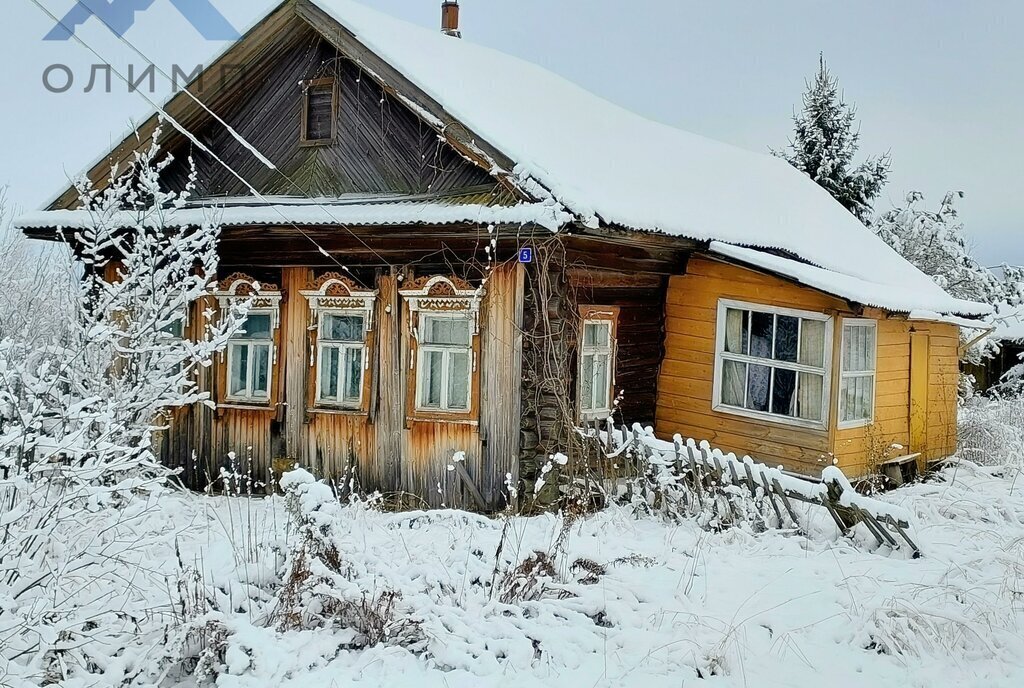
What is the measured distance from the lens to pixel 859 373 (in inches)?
388

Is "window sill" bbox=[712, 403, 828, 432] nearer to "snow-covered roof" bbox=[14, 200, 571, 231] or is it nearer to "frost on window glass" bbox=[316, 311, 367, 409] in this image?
"snow-covered roof" bbox=[14, 200, 571, 231]

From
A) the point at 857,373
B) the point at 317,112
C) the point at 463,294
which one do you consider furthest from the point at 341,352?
the point at 857,373

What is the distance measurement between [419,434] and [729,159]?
9622 millimetres

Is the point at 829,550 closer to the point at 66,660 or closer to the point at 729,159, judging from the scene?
the point at 66,660

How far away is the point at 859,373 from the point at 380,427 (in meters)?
5.67

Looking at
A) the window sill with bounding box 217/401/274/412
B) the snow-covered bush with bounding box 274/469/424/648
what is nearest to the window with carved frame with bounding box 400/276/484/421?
the window sill with bounding box 217/401/274/412

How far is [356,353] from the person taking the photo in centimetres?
934

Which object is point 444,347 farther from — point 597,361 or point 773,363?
point 773,363

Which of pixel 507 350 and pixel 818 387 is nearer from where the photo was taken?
pixel 507 350

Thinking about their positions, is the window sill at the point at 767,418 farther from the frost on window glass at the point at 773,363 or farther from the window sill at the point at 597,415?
the window sill at the point at 597,415

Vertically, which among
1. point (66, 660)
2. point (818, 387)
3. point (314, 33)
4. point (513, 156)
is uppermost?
point (314, 33)

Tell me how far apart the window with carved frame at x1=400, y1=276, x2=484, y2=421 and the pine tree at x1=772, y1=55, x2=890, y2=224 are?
18.7 meters

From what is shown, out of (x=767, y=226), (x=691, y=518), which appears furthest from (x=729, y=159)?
(x=691, y=518)

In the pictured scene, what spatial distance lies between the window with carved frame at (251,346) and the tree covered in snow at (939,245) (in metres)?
19.4
